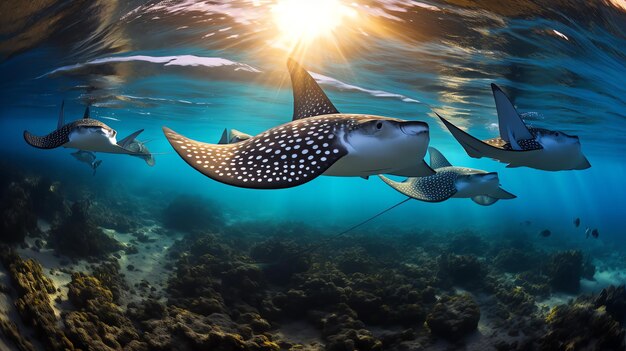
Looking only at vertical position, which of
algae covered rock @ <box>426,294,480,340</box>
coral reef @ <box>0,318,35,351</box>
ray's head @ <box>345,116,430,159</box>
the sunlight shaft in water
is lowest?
algae covered rock @ <box>426,294,480,340</box>

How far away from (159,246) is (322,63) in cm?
1077

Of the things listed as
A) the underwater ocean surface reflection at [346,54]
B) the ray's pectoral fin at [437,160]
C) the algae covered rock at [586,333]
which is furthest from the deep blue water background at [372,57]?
the algae covered rock at [586,333]

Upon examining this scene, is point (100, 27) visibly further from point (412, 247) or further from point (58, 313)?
point (412, 247)

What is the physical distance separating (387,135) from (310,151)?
31.6 inches

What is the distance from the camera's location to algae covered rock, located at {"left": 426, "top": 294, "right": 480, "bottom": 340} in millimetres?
7285

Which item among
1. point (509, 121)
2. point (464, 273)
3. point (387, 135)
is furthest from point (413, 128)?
point (464, 273)

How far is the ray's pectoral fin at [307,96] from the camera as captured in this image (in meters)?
5.99

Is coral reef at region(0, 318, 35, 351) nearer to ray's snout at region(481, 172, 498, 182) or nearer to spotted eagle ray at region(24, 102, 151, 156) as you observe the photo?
spotted eagle ray at region(24, 102, 151, 156)

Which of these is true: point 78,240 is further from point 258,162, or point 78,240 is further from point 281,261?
point 258,162

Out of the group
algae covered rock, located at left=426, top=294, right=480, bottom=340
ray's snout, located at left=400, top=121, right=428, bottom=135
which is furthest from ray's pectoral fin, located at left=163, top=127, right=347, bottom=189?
algae covered rock, located at left=426, top=294, right=480, bottom=340

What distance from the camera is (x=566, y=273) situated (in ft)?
42.5

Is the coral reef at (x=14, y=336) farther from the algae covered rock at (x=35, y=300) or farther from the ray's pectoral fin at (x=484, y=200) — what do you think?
the ray's pectoral fin at (x=484, y=200)

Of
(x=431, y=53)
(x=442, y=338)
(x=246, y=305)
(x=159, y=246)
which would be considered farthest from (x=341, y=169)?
(x=159, y=246)

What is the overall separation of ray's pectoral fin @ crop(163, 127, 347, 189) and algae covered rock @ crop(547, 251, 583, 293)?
44.8 ft
